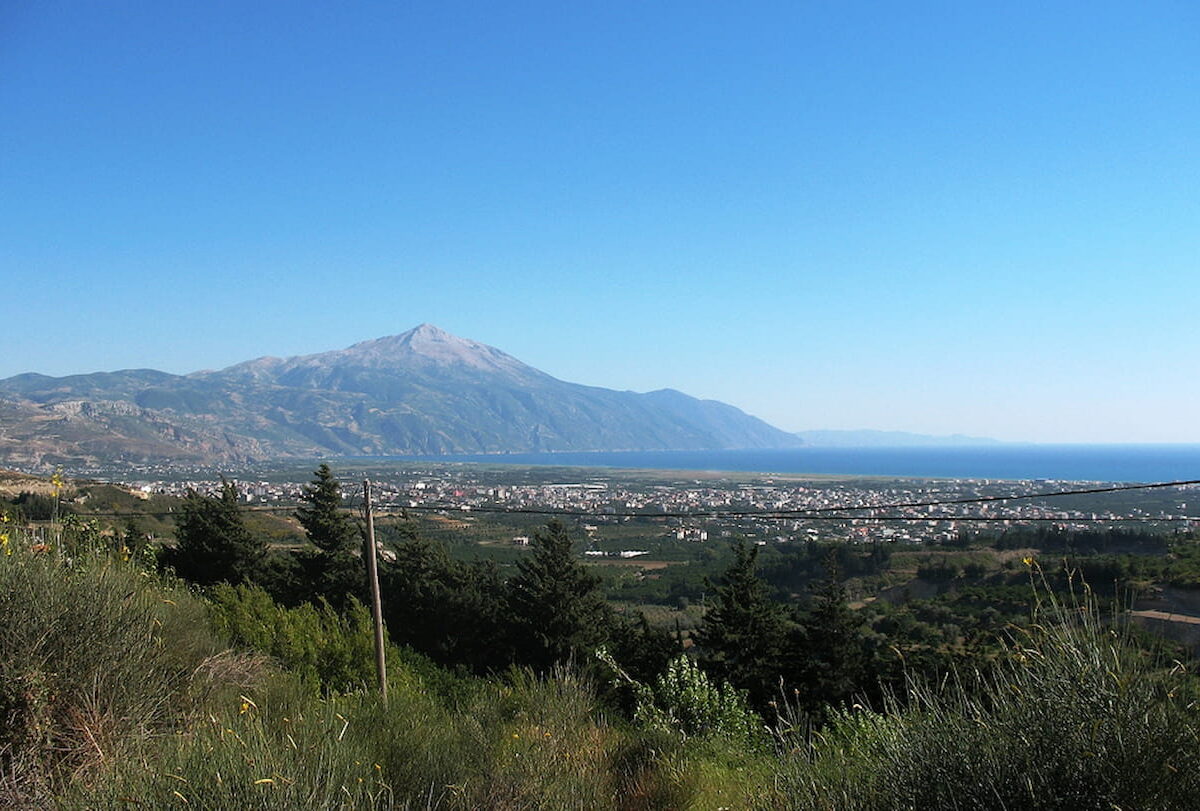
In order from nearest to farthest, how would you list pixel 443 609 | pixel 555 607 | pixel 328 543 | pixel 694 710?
pixel 694 710
pixel 555 607
pixel 443 609
pixel 328 543

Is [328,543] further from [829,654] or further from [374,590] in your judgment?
[374,590]

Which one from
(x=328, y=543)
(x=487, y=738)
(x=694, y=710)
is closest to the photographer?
(x=487, y=738)

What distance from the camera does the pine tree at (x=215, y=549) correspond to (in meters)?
28.3

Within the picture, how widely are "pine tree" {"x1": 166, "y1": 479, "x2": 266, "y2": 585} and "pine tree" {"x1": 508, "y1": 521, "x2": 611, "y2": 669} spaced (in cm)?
1023

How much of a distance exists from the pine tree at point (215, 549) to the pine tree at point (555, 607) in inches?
403

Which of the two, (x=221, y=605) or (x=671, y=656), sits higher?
(x=221, y=605)

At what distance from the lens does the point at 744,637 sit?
22375 mm

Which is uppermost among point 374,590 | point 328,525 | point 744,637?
point 374,590

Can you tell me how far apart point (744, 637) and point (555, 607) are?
6.06 metres

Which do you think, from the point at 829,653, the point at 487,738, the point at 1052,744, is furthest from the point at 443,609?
the point at 1052,744

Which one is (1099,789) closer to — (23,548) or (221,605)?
(23,548)

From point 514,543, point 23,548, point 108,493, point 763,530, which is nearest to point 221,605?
point 23,548

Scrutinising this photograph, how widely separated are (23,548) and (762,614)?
63.1 ft

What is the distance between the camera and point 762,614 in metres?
22.9
